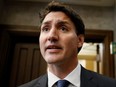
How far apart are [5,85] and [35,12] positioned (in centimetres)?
103

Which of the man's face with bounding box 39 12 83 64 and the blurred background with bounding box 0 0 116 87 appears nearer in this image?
the man's face with bounding box 39 12 83 64

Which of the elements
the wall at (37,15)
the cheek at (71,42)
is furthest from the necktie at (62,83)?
the wall at (37,15)

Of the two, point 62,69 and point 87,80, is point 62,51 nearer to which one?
point 62,69

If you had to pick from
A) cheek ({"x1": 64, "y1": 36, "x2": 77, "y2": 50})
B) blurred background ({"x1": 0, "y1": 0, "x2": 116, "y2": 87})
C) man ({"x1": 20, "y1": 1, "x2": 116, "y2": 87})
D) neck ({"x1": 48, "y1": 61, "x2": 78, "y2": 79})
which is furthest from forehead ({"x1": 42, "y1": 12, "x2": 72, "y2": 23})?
blurred background ({"x1": 0, "y1": 0, "x2": 116, "y2": 87})

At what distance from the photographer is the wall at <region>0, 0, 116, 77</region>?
2.29 metres

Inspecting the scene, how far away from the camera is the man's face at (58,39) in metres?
0.91

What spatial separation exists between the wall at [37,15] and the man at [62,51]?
126 cm

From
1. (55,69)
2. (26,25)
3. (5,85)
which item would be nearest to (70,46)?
(55,69)

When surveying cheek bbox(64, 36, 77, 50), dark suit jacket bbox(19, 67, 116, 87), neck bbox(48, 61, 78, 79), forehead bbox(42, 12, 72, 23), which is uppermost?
forehead bbox(42, 12, 72, 23)

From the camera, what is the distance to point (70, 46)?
3.11 ft

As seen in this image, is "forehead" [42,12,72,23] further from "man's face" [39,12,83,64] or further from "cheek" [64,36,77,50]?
"cheek" [64,36,77,50]

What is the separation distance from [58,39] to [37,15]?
148 cm

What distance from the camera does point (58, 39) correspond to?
92cm

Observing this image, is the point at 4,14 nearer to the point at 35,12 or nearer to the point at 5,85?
the point at 35,12
